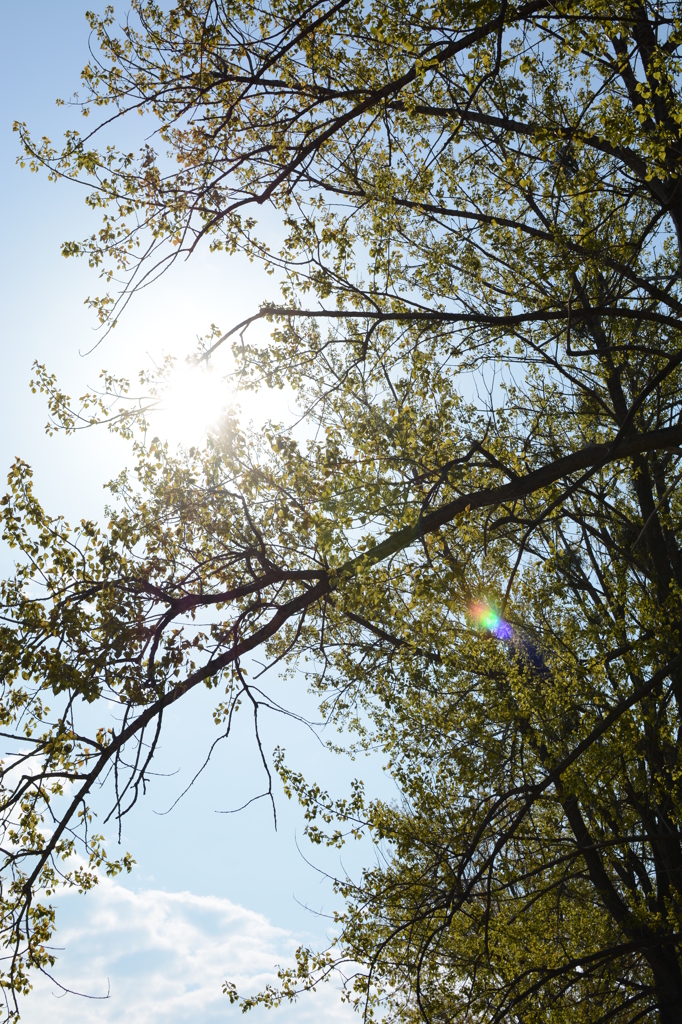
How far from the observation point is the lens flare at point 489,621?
8.90 meters

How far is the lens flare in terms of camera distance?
8.90 meters

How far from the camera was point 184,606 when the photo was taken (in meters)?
6.02

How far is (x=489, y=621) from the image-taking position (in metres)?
9.70

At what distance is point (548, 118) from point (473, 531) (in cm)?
554

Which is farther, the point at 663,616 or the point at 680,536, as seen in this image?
the point at 680,536

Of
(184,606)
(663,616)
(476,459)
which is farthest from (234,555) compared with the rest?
(663,616)

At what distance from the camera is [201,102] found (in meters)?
6.66

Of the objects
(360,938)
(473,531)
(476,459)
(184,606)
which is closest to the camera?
(184,606)

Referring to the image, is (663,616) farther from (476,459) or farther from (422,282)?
(422,282)

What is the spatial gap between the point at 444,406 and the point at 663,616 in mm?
4264

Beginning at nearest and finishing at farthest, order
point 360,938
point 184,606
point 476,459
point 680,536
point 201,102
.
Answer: point 184,606 → point 201,102 → point 360,938 → point 476,459 → point 680,536

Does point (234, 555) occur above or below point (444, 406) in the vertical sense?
below

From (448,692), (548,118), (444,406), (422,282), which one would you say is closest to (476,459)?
(444,406)

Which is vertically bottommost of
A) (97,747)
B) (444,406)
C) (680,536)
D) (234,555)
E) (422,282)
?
(97,747)
